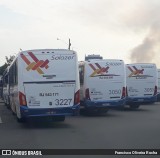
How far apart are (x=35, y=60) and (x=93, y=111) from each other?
943 cm

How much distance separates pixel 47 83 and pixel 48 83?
0.14ft

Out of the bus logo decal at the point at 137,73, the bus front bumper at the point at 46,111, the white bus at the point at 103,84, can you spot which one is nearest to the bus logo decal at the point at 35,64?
the bus front bumper at the point at 46,111

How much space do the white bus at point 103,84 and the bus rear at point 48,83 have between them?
18.4ft

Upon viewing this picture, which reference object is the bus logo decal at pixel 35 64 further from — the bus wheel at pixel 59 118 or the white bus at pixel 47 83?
the bus wheel at pixel 59 118

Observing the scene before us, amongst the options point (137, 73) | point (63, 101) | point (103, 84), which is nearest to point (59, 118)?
point (63, 101)

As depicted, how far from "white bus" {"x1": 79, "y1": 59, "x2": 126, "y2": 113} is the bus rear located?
5.60m

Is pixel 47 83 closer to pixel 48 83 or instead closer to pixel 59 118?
pixel 48 83

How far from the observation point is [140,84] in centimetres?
2770

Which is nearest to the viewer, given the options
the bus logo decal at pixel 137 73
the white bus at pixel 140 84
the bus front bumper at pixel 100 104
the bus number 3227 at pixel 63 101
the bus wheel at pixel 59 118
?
the bus number 3227 at pixel 63 101

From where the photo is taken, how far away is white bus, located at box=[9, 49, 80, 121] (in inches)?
680

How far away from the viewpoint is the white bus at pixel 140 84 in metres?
27.7

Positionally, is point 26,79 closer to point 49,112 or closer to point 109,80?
point 49,112

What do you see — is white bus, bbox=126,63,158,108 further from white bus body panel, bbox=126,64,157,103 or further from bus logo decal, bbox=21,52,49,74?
bus logo decal, bbox=21,52,49,74

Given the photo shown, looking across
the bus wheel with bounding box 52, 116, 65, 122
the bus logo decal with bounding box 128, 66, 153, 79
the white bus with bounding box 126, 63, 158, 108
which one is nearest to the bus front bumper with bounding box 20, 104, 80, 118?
the bus wheel with bounding box 52, 116, 65, 122
